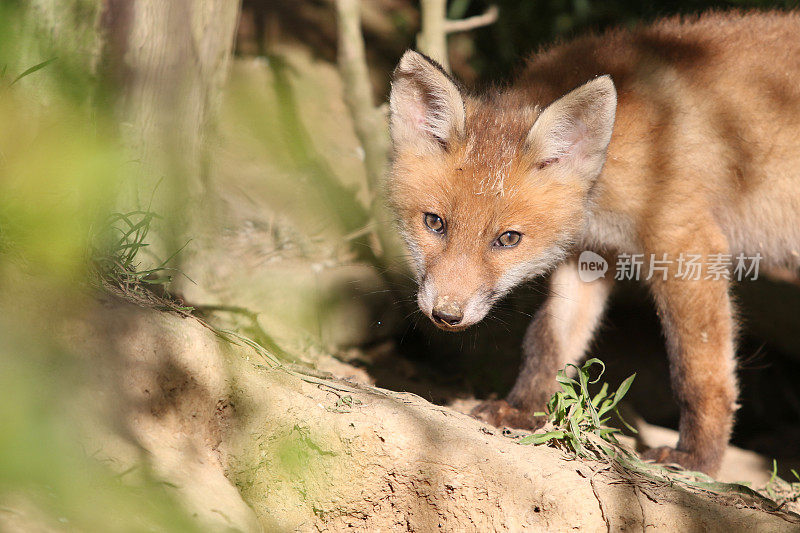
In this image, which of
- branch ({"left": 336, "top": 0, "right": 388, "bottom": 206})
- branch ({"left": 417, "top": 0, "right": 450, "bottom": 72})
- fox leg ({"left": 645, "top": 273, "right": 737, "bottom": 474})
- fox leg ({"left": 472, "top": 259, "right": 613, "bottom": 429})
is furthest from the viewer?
branch ({"left": 417, "top": 0, "right": 450, "bottom": 72})

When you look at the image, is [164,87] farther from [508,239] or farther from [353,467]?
[353,467]

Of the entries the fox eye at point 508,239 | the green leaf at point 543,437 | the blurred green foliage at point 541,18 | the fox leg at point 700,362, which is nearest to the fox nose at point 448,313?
the fox eye at point 508,239

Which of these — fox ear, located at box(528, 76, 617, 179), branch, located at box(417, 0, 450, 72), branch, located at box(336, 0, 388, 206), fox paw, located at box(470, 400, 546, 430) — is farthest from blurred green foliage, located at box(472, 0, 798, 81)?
fox paw, located at box(470, 400, 546, 430)

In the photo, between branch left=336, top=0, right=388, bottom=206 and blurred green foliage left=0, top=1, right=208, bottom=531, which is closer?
blurred green foliage left=0, top=1, right=208, bottom=531

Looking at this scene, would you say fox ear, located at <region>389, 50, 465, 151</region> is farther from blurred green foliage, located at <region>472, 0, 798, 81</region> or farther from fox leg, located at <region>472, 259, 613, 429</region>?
blurred green foliage, located at <region>472, 0, 798, 81</region>

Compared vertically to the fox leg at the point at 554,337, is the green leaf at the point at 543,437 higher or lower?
higher

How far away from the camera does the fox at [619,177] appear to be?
286 centimetres

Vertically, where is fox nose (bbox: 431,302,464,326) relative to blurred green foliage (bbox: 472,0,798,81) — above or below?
below

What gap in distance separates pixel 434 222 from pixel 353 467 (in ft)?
4.07

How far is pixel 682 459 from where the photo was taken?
3.29 metres

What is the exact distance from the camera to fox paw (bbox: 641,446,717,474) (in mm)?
3268

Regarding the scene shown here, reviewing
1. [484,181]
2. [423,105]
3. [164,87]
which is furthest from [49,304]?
[423,105]

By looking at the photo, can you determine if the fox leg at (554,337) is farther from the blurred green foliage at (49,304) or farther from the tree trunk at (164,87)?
the blurred green foliage at (49,304)

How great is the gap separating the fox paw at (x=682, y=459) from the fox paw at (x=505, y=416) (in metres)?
0.56
